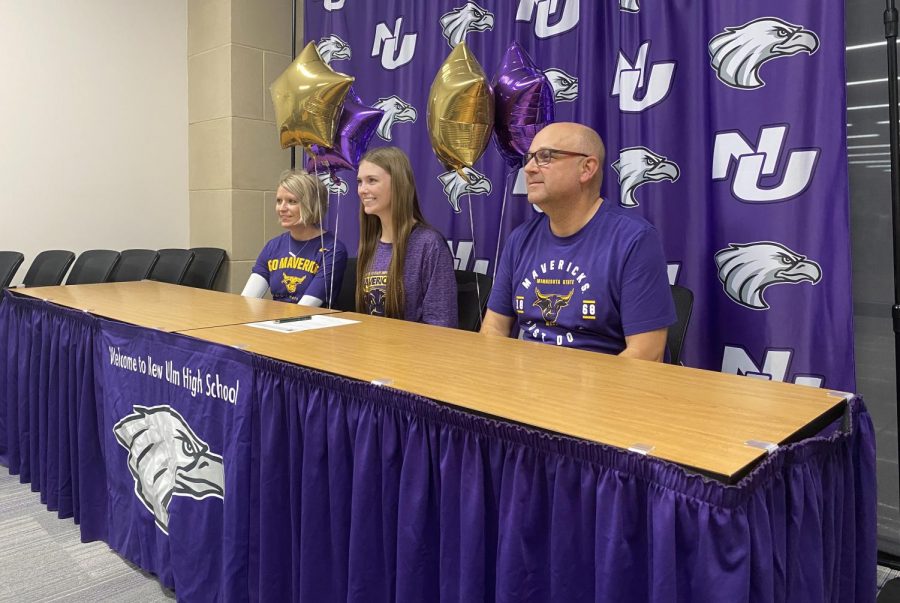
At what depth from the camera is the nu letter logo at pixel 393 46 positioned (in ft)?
11.3

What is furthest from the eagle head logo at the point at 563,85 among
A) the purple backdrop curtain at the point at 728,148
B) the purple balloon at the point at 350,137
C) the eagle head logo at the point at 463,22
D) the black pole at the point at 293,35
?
the black pole at the point at 293,35

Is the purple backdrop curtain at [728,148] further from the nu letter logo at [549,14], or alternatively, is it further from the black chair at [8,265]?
the black chair at [8,265]

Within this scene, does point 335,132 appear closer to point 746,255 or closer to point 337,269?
point 337,269

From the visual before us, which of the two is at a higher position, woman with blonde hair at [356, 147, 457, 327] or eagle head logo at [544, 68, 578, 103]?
eagle head logo at [544, 68, 578, 103]

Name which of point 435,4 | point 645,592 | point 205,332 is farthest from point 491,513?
point 435,4

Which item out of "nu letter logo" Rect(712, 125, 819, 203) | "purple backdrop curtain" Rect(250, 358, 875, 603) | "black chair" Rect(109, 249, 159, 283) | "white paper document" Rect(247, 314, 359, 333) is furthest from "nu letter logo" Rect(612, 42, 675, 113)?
"black chair" Rect(109, 249, 159, 283)

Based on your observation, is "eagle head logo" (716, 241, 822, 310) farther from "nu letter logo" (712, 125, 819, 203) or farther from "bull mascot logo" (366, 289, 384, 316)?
"bull mascot logo" (366, 289, 384, 316)

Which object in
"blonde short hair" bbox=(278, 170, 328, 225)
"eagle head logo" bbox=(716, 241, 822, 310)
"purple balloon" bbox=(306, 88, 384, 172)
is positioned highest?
"purple balloon" bbox=(306, 88, 384, 172)

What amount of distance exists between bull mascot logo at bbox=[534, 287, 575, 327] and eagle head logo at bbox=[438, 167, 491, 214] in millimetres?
1215

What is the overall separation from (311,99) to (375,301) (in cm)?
81

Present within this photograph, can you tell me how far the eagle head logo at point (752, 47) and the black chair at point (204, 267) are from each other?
3124 millimetres

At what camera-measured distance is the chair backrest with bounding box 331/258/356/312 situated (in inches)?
112

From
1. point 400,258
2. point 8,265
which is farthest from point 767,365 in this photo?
point 8,265

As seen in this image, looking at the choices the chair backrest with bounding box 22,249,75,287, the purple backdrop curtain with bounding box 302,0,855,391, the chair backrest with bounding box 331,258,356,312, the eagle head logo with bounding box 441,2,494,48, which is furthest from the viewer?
the chair backrest with bounding box 22,249,75,287
